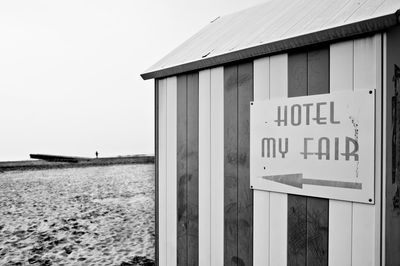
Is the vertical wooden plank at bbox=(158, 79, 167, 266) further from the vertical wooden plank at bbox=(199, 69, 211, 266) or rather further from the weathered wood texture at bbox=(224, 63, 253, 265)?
the weathered wood texture at bbox=(224, 63, 253, 265)

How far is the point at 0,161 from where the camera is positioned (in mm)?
20844

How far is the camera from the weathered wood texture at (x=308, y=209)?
1.85 metres

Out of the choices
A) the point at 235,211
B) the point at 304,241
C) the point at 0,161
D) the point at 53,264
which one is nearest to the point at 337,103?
the point at 304,241

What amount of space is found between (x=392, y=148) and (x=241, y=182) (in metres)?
0.98

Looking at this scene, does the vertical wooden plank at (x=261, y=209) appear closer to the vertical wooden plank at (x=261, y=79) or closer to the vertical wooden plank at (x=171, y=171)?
the vertical wooden plank at (x=261, y=79)

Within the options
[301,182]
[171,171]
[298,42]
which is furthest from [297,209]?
[171,171]

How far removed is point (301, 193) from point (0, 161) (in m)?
23.7

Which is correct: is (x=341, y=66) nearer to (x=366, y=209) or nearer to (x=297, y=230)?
(x=366, y=209)

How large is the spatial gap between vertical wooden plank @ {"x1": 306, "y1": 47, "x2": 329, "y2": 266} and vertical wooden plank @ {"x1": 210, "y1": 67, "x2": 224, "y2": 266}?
0.69 meters

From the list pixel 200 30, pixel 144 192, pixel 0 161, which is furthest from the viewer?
pixel 0 161

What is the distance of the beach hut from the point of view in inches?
66.1

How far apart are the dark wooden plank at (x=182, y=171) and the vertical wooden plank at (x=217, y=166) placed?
305 mm

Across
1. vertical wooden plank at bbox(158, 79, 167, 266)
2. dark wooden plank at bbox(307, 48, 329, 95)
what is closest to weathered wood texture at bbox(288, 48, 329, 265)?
dark wooden plank at bbox(307, 48, 329, 95)

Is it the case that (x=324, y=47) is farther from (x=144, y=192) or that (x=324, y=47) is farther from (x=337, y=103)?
(x=144, y=192)
